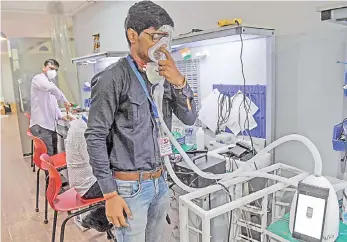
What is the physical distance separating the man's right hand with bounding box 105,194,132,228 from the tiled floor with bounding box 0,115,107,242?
1561 mm

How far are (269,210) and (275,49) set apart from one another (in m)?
1.10

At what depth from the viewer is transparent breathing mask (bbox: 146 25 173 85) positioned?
1.14 metres

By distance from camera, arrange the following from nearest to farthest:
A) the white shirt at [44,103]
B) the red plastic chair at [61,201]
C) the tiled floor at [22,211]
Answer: the red plastic chair at [61,201]
the tiled floor at [22,211]
the white shirt at [44,103]

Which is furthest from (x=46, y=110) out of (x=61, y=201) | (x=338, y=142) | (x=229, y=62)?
(x=338, y=142)

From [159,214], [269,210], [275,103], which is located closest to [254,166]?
[269,210]

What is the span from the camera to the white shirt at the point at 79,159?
1.95 meters

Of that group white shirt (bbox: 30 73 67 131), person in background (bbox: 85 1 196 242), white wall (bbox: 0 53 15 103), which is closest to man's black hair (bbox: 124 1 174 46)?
person in background (bbox: 85 1 196 242)

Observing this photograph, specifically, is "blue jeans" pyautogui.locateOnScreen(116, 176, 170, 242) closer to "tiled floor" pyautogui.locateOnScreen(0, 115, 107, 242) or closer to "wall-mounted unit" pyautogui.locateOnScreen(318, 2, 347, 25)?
"wall-mounted unit" pyautogui.locateOnScreen(318, 2, 347, 25)

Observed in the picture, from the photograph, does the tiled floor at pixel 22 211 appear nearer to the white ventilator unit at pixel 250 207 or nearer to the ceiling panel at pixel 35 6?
the white ventilator unit at pixel 250 207

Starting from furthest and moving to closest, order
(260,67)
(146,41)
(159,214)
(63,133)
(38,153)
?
(63,133) → (38,153) → (260,67) → (159,214) → (146,41)

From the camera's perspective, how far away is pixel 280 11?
1954mm

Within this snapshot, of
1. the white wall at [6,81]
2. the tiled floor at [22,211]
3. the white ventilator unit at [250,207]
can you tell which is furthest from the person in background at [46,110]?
the white wall at [6,81]

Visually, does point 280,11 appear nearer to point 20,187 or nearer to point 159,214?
point 159,214

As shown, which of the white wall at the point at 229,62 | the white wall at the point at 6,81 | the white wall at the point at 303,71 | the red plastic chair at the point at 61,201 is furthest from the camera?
the white wall at the point at 6,81
